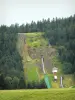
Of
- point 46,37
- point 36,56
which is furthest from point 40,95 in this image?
point 46,37

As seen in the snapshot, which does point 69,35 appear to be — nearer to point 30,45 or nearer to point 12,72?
point 30,45

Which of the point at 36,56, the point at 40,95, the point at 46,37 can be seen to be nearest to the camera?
the point at 40,95

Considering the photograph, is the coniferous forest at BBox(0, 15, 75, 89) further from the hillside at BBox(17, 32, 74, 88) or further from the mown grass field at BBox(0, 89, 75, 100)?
the mown grass field at BBox(0, 89, 75, 100)

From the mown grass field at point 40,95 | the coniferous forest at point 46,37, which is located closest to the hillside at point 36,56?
the coniferous forest at point 46,37

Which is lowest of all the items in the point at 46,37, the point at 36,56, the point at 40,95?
the point at 36,56

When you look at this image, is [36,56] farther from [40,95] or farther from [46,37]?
[40,95]

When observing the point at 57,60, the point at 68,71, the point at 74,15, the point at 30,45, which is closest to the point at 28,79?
Result: the point at 68,71

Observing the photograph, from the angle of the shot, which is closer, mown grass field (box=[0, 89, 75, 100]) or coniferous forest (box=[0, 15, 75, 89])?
mown grass field (box=[0, 89, 75, 100])

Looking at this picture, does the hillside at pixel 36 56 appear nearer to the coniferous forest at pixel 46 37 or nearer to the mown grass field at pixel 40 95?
the coniferous forest at pixel 46 37

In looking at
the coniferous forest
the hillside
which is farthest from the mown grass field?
the hillside

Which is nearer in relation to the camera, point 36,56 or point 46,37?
point 36,56
